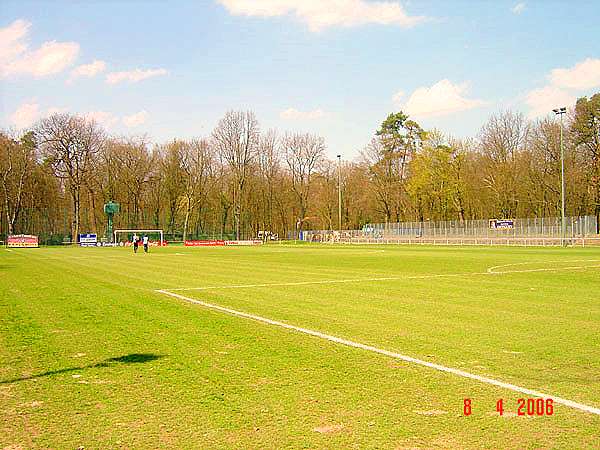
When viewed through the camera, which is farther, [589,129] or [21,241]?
[21,241]

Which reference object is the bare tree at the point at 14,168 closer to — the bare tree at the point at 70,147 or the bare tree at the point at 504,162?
the bare tree at the point at 70,147

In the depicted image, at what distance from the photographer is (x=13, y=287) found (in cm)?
1866

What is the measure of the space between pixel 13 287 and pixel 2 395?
13.6 meters

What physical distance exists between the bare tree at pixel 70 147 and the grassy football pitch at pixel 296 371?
228 feet

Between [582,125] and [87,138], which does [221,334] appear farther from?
[87,138]

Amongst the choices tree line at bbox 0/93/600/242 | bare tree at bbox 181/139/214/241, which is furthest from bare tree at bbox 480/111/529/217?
bare tree at bbox 181/139/214/241

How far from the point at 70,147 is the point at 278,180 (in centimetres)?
3300

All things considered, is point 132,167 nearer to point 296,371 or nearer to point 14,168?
point 14,168

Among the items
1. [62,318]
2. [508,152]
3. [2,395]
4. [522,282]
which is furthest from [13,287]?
[508,152]
